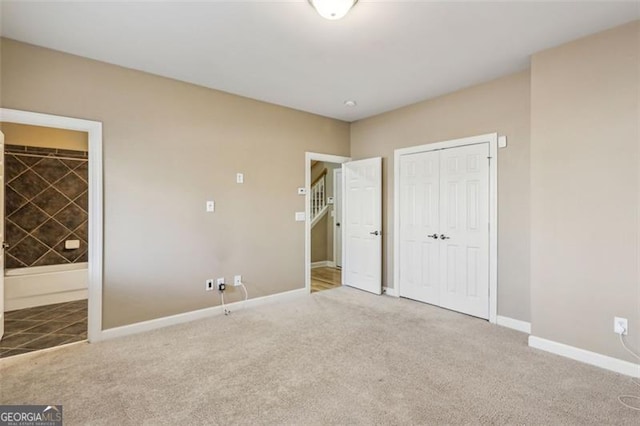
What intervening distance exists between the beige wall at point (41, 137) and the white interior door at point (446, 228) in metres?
4.85

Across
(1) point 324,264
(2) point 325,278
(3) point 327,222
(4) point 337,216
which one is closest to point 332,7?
(2) point 325,278

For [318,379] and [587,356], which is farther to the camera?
[587,356]

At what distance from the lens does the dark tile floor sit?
2.91m

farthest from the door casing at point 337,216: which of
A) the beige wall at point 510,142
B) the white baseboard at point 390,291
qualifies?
the beige wall at point 510,142

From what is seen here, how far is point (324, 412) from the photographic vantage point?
195 centimetres

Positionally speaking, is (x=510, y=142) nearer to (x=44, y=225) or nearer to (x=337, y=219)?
(x=337, y=219)

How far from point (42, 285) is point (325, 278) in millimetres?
4103

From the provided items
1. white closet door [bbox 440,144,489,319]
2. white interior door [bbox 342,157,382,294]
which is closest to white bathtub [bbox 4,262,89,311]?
white interior door [bbox 342,157,382,294]

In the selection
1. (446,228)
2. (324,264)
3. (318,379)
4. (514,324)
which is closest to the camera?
(318,379)

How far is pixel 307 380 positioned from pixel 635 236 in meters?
2.69

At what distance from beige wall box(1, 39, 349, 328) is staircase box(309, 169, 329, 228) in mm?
2564

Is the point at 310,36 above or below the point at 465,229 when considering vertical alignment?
above

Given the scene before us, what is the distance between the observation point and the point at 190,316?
357 cm

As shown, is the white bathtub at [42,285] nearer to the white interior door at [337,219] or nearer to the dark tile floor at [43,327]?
the dark tile floor at [43,327]
